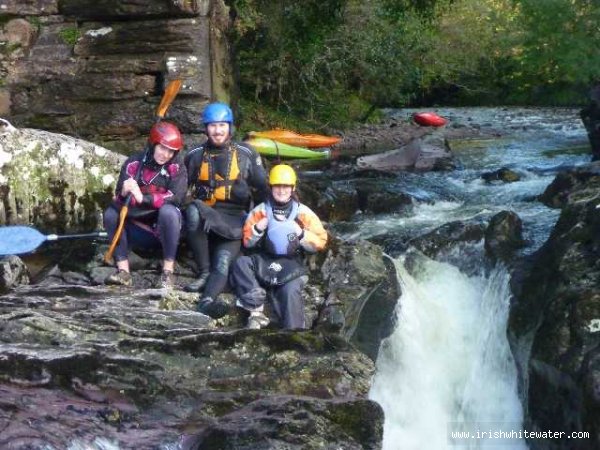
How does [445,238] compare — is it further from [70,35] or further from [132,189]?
[70,35]

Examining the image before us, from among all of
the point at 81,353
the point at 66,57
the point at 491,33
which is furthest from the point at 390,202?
the point at 491,33

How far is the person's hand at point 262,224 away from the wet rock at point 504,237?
240 cm

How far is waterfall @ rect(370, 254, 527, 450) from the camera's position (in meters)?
6.00

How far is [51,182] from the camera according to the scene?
6727mm

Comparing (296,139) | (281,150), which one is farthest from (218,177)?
(296,139)

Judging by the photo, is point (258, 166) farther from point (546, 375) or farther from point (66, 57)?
point (66, 57)

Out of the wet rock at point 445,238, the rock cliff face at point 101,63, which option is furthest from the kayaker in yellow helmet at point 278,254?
the rock cliff face at point 101,63

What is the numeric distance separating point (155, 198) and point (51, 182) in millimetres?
1476

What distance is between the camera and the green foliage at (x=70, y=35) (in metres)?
10.5

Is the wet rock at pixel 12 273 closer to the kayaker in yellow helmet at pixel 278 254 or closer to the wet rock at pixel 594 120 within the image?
the kayaker in yellow helmet at pixel 278 254

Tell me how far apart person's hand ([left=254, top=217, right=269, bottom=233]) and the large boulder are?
1787 millimetres

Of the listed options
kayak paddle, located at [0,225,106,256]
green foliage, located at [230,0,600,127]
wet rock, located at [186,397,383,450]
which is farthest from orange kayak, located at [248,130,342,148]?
wet rock, located at [186,397,383,450]

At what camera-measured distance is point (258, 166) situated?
593 cm

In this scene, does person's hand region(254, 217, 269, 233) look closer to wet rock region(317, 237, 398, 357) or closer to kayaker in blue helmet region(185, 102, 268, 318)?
kayaker in blue helmet region(185, 102, 268, 318)
